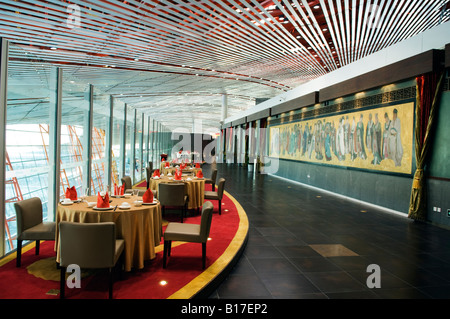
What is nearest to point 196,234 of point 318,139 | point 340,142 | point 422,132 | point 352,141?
point 422,132

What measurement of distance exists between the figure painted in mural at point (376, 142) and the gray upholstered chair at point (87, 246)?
6.72 metres

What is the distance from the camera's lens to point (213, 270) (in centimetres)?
317

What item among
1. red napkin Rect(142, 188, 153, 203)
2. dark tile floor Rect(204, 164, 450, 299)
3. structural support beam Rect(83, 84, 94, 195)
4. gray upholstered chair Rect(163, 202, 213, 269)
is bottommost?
dark tile floor Rect(204, 164, 450, 299)

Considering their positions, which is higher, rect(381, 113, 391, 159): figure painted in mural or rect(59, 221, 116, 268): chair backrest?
rect(381, 113, 391, 159): figure painted in mural

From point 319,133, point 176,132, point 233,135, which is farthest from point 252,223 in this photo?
point 176,132

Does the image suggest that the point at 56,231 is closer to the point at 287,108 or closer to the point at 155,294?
the point at 155,294

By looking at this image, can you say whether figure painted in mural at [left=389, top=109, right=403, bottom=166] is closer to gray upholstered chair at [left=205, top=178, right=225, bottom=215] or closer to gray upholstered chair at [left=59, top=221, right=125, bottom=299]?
gray upholstered chair at [left=205, top=178, right=225, bottom=215]

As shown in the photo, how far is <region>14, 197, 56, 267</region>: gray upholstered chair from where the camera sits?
128 inches

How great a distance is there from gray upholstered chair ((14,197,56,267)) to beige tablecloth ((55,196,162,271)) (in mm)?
240

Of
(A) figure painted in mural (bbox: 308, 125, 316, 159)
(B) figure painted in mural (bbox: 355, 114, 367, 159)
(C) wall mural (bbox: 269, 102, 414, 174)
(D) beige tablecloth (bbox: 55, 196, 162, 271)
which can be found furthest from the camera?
(A) figure painted in mural (bbox: 308, 125, 316, 159)

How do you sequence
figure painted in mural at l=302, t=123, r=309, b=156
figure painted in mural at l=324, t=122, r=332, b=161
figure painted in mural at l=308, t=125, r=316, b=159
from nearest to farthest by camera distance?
figure painted in mural at l=324, t=122, r=332, b=161, figure painted in mural at l=308, t=125, r=316, b=159, figure painted in mural at l=302, t=123, r=309, b=156

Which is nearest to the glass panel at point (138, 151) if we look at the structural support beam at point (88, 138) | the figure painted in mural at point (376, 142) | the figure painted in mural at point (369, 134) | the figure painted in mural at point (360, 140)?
the structural support beam at point (88, 138)

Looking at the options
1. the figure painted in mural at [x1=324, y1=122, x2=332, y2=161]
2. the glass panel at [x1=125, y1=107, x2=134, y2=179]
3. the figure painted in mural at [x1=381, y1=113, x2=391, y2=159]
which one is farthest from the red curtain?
the glass panel at [x1=125, y1=107, x2=134, y2=179]

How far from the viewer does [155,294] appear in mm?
2654
